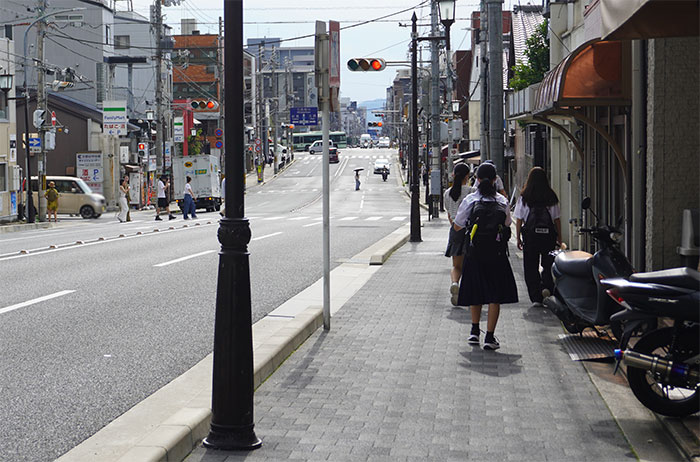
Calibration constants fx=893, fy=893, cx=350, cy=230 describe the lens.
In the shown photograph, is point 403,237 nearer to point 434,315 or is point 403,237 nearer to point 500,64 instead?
point 500,64

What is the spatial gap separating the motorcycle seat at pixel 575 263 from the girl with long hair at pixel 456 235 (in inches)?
89.5

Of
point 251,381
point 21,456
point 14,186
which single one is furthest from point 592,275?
point 14,186

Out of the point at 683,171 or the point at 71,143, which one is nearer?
the point at 683,171

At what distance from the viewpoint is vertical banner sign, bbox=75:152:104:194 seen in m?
51.7

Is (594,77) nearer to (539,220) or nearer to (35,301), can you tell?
(539,220)

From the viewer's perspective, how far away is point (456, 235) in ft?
38.0

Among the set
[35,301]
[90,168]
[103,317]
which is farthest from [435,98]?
[103,317]

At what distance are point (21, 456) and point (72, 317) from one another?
5498 mm

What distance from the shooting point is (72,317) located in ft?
34.8

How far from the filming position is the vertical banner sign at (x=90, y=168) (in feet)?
169

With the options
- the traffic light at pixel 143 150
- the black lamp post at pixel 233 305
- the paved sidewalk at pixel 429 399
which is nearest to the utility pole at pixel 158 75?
the traffic light at pixel 143 150

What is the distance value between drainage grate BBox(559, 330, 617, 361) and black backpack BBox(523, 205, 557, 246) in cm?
188

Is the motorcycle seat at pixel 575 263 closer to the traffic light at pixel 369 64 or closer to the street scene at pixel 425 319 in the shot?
the street scene at pixel 425 319

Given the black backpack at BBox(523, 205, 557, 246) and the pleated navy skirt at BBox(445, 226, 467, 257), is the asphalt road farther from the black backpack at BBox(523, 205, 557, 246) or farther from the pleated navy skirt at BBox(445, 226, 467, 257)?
the black backpack at BBox(523, 205, 557, 246)
